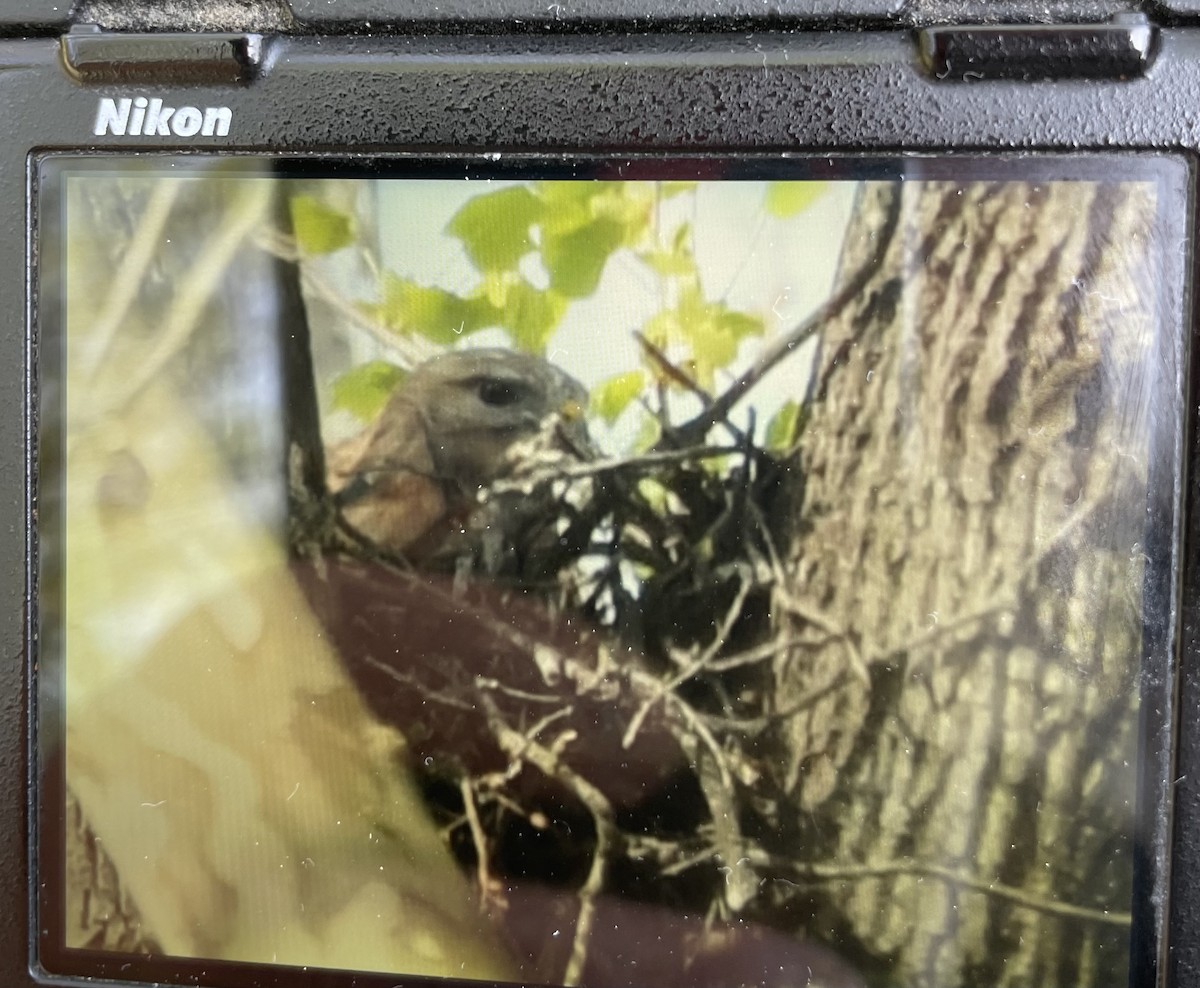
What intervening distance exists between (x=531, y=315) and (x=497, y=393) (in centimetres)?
5

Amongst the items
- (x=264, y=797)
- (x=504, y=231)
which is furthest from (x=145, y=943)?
(x=504, y=231)

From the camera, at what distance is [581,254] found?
0.56m

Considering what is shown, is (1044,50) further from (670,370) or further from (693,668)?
(693,668)

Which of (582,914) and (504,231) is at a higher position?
(504,231)

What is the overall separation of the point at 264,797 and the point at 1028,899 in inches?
18.0

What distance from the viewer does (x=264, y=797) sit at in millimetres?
591

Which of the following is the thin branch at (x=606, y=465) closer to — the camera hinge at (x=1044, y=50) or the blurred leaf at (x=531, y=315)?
the blurred leaf at (x=531, y=315)

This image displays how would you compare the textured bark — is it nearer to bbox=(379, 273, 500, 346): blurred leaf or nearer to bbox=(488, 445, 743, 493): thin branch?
bbox=(488, 445, 743, 493): thin branch

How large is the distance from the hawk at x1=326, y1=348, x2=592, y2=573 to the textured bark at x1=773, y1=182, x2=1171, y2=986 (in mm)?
155

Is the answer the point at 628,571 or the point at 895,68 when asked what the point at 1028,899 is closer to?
the point at 628,571

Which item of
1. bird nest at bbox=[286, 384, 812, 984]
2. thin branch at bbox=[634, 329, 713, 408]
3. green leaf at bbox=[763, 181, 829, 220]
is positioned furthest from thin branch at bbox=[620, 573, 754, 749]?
green leaf at bbox=[763, 181, 829, 220]

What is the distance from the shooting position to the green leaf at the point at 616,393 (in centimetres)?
56

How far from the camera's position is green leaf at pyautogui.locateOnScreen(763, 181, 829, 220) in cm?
55

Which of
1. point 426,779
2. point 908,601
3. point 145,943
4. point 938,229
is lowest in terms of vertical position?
point 145,943
